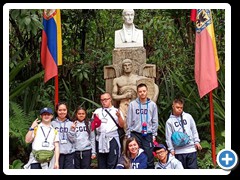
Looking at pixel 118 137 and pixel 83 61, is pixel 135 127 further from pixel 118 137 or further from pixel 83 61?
pixel 83 61

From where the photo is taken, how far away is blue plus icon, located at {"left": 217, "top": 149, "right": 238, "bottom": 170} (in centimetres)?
Result: 648

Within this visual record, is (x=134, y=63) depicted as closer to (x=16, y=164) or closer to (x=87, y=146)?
(x=87, y=146)

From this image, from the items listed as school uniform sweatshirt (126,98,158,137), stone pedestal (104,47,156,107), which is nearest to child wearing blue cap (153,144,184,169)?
school uniform sweatshirt (126,98,158,137)

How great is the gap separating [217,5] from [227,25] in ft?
1.13

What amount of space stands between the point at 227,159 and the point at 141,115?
1261 mm

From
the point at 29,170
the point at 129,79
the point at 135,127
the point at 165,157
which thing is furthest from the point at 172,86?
the point at 29,170

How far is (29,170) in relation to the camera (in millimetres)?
6625

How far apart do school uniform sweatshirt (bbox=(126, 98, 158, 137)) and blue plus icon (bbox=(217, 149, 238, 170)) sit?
1021 mm

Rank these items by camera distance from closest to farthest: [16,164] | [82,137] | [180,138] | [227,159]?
1. [227,159]
2. [180,138]
3. [82,137]
4. [16,164]

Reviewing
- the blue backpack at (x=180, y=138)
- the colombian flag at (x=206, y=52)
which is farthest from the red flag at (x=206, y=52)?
the blue backpack at (x=180, y=138)

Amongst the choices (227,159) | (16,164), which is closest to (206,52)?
(227,159)

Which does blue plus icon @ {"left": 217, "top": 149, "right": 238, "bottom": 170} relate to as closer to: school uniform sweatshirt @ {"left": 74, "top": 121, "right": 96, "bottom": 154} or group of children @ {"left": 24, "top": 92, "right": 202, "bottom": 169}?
group of children @ {"left": 24, "top": 92, "right": 202, "bottom": 169}

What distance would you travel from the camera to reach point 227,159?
6.52m

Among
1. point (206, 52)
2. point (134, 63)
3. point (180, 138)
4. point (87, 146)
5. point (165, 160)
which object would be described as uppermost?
point (206, 52)
